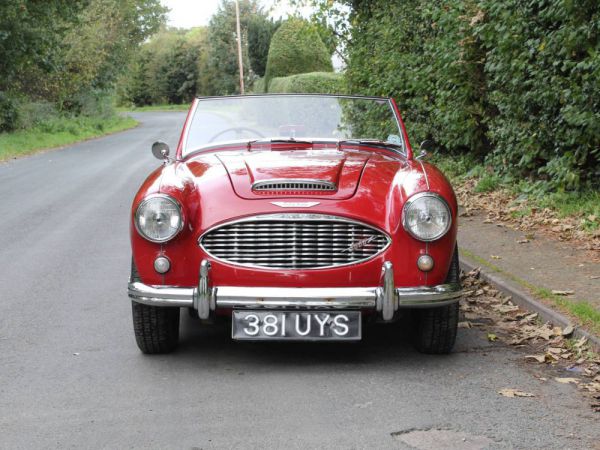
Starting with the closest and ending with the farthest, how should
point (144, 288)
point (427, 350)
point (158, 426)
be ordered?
1. point (158, 426)
2. point (144, 288)
3. point (427, 350)

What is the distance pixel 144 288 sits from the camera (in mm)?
4816

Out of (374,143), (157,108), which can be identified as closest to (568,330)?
(374,143)

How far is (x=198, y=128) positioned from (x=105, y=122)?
3576 centimetres

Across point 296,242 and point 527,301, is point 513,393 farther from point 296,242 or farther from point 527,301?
point 527,301

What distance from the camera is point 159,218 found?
483 cm

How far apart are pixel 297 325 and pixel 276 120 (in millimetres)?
2135

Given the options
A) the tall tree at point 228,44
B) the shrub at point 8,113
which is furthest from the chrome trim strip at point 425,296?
the tall tree at point 228,44

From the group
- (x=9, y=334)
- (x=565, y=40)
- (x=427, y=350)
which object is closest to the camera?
(x=427, y=350)

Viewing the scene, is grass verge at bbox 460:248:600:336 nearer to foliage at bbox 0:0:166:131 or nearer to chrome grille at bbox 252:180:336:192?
chrome grille at bbox 252:180:336:192

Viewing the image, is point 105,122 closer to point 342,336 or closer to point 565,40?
point 565,40

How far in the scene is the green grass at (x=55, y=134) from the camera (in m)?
25.8

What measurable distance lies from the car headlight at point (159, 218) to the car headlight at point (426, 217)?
1251 mm

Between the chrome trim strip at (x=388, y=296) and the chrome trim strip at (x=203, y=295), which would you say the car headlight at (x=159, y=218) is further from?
the chrome trim strip at (x=388, y=296)

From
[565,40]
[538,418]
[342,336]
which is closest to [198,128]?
[342,336]
